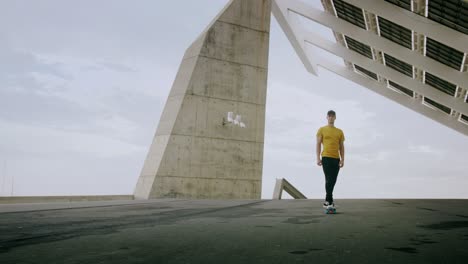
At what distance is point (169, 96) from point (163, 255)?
16.7 metres

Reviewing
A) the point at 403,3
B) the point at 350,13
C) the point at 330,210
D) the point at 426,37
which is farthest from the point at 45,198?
the point at 426,37

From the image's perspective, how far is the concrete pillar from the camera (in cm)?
1877

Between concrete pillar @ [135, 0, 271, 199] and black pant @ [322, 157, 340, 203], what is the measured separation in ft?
36.0

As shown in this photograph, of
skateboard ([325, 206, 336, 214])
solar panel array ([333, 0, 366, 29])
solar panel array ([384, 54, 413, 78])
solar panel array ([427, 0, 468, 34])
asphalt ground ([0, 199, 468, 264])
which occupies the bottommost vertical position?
asphalt ground ([0, 199, 468, 264])

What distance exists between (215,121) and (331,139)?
37.4 feet

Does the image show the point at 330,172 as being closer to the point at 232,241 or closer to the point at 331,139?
the point at 331,139

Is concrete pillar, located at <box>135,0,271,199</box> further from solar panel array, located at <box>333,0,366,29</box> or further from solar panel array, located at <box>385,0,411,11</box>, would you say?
solar panel array, located at <box>385,0,411,11</box>

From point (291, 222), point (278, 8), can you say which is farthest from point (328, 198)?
point (278, 8)

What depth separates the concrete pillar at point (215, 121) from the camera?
18766 millimetres

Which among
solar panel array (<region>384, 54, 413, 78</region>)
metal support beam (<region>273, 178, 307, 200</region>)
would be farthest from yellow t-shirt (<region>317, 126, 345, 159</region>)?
solar panel array (<region>384, 54, 413, 78</region>)

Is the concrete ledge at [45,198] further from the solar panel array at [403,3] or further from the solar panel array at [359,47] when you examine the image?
the solar panel array at [359,47]

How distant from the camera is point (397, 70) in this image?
32938mm

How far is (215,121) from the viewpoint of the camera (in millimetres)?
19422

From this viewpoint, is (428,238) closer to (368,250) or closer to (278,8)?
(368,250)
